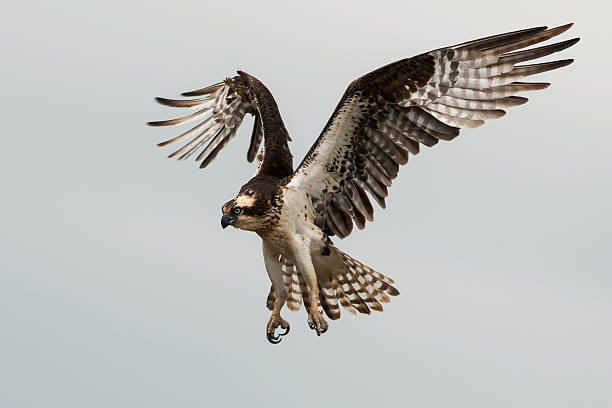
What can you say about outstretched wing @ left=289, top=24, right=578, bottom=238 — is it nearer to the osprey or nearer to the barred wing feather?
the osprey

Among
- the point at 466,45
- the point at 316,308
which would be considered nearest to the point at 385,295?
the point at 316,308

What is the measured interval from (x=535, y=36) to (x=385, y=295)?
382 centimetres

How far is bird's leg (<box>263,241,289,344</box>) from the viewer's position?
14141 mm

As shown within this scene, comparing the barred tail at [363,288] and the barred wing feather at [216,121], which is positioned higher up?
the barred wing feather at [216,121]

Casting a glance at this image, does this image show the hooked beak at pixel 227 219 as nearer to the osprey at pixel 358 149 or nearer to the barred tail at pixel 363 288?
the osprey at pixel 358 149

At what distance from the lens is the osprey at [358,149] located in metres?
13.5

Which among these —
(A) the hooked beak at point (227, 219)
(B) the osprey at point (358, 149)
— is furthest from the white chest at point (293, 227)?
(A) the hooked beak at point (227, 219)

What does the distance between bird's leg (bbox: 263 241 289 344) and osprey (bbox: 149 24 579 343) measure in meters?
0.01

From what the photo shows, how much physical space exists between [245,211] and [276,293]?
1417 millimetres

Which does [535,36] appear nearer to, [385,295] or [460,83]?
[460,83]

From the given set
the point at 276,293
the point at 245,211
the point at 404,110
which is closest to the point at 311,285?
the point at 276,293

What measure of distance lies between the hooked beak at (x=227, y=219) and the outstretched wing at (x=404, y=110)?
3.13ft

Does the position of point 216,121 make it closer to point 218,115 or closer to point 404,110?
point 218,115

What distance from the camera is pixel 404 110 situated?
45.7 ft
